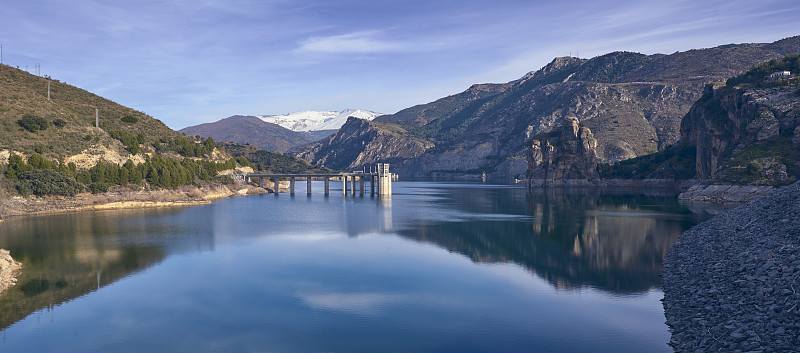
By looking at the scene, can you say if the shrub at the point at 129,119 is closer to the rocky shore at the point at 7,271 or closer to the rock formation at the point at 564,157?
the rocky shore at the point at 7,271

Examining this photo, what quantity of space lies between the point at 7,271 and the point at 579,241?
163 ft

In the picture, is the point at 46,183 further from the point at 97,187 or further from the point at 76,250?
the point at 76,250

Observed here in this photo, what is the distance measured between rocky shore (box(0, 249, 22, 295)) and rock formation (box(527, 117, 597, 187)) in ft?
520

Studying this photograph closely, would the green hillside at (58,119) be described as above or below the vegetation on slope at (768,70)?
below

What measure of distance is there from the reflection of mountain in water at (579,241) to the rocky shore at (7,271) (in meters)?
34.6

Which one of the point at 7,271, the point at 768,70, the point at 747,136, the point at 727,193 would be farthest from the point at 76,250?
the point at 768,70

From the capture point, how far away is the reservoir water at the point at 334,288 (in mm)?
24703

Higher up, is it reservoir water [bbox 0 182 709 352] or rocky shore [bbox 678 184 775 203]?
rocky shore [bbox 678 184 775 203]

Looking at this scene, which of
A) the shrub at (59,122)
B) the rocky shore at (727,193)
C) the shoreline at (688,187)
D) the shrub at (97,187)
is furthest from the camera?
the shrub at (59,122)

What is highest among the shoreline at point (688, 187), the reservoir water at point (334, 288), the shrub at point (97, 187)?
the shrub at point (97, 187)

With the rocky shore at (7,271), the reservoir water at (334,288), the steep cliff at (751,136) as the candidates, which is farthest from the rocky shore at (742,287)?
the steep cliff at (751,136)

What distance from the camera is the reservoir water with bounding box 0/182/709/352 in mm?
24703

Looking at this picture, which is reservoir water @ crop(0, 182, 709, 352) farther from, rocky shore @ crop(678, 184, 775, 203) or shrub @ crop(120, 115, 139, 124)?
shrub @ crop(120, 115, 139, 124)

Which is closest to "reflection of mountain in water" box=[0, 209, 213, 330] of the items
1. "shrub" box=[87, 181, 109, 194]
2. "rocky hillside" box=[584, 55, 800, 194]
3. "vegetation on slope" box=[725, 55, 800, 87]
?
"shrub" box=[87, 181, 109, 194]
